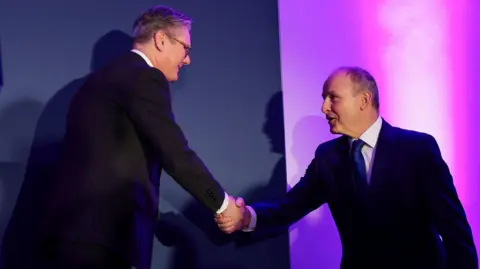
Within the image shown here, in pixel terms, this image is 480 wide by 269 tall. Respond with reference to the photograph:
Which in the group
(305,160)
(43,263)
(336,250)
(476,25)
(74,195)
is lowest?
(336,250)

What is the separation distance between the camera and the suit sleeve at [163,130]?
166 cm

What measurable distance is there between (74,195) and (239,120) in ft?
2.80

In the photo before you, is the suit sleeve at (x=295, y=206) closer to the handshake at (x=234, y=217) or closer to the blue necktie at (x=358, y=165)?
the handshake at (x=234, y=217)

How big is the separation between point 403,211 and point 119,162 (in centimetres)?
94

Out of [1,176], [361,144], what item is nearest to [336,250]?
[361,144]

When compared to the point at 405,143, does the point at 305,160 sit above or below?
below

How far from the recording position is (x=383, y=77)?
233cm

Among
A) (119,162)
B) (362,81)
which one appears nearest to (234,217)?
(119,162)

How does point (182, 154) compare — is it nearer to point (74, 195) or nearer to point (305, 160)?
point (74, 195)

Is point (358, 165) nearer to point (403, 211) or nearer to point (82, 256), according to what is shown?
point (403, 211)

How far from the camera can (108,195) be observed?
1587 mm

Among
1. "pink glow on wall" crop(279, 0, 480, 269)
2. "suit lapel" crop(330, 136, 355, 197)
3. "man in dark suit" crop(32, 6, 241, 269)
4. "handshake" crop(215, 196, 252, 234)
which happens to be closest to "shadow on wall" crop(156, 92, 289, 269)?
"pink glow on wall" crop(279, 0, 480, 269)

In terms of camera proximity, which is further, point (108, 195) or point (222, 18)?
point (222, 18)

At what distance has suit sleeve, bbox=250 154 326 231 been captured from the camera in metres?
2.15
